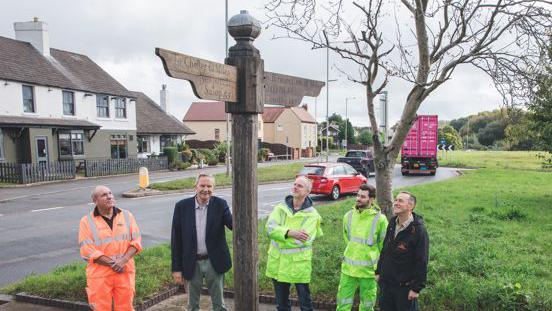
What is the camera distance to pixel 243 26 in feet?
11.8

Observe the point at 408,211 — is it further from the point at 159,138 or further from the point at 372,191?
the point at 159,138

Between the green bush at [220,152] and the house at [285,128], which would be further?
the house at [285,128]

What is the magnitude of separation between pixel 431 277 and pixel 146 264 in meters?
4.23

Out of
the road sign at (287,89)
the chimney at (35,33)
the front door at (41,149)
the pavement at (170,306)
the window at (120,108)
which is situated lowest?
the pavement at (170,306)

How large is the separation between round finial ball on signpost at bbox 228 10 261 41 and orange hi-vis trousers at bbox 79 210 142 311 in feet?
7.69

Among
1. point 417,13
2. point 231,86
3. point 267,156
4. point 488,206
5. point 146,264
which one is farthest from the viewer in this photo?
point 267,156

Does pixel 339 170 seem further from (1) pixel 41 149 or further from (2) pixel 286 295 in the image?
(1) pixel 41 149

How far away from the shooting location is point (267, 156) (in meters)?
51.1

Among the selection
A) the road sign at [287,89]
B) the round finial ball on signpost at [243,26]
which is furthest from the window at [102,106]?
the round finial ball on signpost at [243,26]

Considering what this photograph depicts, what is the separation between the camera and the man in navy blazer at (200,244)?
4.44 m

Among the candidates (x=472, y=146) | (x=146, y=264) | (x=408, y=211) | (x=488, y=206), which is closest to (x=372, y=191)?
(x=408, y=211)

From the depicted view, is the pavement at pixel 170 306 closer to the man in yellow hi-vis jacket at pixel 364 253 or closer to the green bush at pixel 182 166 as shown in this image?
the man in yellow hi-vis jacket at pixel 364 253

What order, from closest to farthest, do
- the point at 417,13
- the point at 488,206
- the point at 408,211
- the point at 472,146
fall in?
the point at 408,211 < the point at 417,13 < the point at 488,206 < the point at 472,146

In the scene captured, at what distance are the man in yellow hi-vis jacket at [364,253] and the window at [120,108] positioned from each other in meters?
32.0
